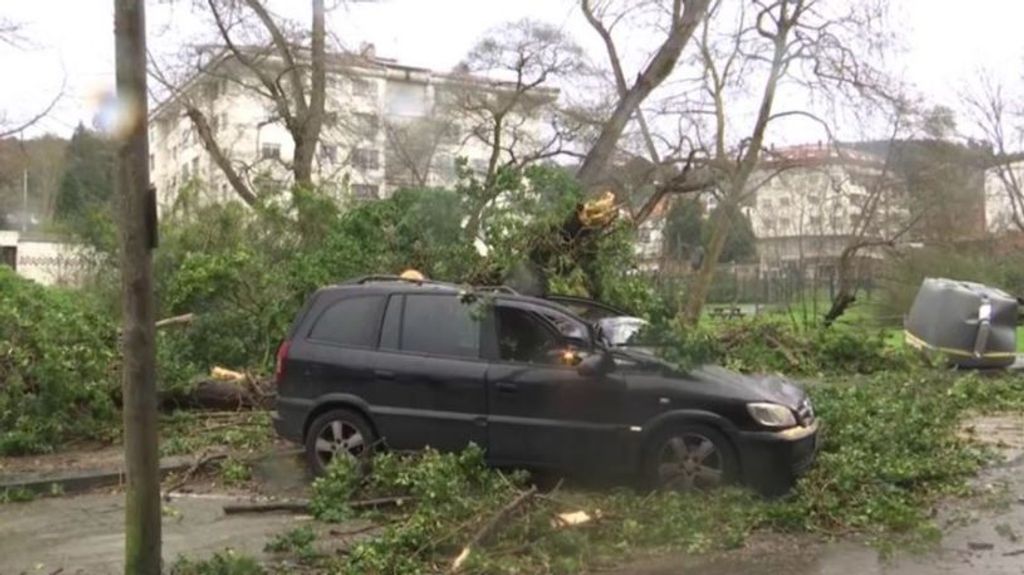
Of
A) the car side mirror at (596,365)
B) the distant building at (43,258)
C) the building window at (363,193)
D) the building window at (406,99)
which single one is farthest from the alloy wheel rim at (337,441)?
the building window at (406,99)

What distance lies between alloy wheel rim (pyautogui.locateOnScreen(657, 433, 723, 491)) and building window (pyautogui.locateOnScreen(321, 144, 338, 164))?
83.4 ft

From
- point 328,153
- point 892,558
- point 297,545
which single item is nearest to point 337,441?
point 297,545

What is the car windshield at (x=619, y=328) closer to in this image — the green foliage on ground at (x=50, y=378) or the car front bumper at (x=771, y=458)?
the car front bumper at (x=771, y=458)

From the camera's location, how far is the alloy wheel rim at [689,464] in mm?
7480

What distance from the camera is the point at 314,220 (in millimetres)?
17312

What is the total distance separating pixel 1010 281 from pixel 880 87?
1548 cm

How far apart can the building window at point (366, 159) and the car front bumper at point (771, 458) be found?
113ft

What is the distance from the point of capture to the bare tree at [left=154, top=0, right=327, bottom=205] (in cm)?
2495

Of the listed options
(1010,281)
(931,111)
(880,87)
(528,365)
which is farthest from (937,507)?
(1010,281)

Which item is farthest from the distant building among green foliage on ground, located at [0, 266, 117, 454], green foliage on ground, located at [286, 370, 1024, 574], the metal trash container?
the metal trash container

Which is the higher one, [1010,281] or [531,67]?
[531,67]

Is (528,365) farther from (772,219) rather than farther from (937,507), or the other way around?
(772,219)

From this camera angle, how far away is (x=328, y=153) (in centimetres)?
3228

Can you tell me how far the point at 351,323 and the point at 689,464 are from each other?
310 cm
